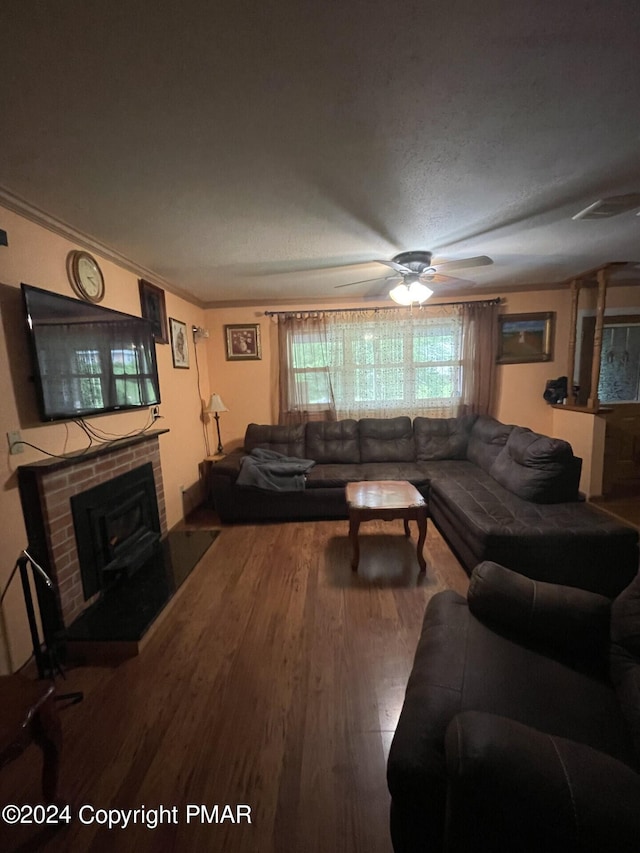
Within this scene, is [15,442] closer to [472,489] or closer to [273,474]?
[273,474]

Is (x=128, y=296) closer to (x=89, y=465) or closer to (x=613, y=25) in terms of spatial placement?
(x=89, y=465)

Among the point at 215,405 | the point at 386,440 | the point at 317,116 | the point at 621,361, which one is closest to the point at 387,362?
the point at 386,440

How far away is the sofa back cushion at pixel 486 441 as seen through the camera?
328 centimetres

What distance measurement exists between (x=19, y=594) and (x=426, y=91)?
2793mm

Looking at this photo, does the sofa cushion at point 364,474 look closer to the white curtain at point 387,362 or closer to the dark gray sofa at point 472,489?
the dark gray sofa at point 472,489

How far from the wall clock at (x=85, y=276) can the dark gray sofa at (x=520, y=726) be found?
8.87 ft

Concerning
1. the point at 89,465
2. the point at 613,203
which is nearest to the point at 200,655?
the point at 89,465

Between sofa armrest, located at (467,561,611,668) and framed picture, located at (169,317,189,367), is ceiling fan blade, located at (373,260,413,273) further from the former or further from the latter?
sofa armrest, located at (467,561,611,668)

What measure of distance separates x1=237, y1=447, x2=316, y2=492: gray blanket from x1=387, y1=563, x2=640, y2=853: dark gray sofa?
2.00m

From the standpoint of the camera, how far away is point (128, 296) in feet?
8.62

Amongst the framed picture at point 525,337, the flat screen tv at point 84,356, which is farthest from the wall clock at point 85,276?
the framed picture at point 525,337

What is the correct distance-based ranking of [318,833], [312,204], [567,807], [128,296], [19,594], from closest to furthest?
[567,807] < [318,833] < [19,594] < [312,204] < [128,296]

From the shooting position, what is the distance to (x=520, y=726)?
78 centimetres

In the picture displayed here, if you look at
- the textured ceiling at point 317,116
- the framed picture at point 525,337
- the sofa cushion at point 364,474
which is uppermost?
the textured ceiling at point 317,116
